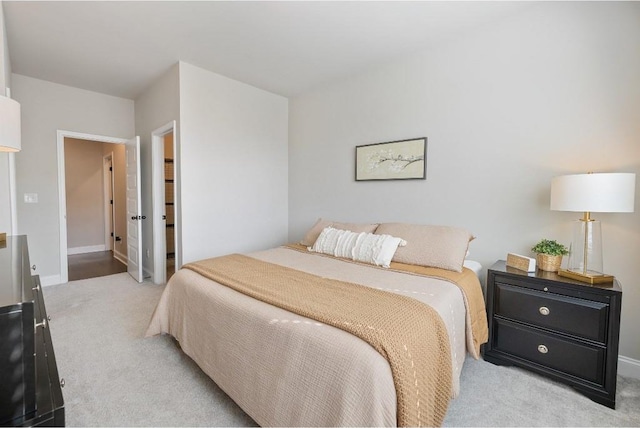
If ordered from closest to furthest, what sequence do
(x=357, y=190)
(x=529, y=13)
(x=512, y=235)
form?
(x=529, y=13), (x=512, y=235), (x=357, y=190)

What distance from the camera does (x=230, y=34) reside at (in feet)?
8.49

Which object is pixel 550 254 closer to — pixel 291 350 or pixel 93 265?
pixel 291 350

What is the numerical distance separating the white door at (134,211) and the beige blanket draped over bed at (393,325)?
2599 millimetres

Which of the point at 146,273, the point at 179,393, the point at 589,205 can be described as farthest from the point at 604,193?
the point at 146,273

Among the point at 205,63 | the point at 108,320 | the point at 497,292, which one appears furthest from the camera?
the point at 205,63

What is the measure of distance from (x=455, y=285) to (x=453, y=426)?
2.49ft

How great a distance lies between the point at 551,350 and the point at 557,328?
6.1 inches

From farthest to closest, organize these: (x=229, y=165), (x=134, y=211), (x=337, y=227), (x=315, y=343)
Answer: (x=134, y=211)
(x=229, y=165)
(x=337, y=227)
(x=315, y=343)

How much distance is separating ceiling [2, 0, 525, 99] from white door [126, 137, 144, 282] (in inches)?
36.9

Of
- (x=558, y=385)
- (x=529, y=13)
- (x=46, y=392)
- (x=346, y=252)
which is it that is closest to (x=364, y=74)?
(x=529, y=13)

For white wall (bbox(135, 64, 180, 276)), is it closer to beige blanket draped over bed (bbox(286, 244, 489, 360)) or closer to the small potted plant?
beige blanket draped over bed (bbox(286, 244, 489, 360))

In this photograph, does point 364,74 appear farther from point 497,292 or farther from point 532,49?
point 497,292

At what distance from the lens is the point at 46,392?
0.69 metres

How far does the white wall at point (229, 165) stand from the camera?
3227 millimetres
